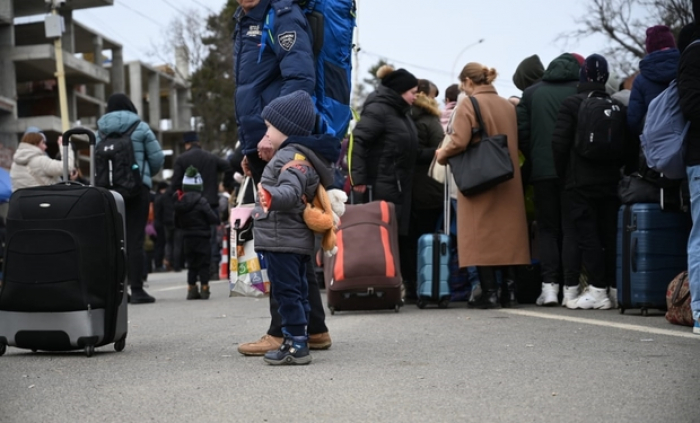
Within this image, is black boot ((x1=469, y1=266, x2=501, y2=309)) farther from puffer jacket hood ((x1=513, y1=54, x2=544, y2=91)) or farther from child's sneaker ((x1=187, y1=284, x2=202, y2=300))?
child's sneaker ((x1=187, y1=284, x2=202, y2=300))

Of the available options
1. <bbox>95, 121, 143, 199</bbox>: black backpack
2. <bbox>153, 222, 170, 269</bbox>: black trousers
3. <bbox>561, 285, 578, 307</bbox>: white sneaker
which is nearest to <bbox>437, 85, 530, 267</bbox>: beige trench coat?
<bbox>561, 285, 578, 307</bbox>: white sneaker

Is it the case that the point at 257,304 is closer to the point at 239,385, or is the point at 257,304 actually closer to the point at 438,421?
the point at 239,385

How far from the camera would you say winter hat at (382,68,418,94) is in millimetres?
10867

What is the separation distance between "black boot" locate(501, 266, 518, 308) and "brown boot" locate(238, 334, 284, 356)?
13.7 feet

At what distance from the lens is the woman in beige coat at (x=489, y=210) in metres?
10.3

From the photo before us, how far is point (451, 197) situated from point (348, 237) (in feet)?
6.42

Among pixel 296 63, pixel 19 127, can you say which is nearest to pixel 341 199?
pixel 296 63

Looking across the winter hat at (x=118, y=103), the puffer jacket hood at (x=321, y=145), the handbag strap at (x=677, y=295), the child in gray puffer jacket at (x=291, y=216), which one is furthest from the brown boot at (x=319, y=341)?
the winter hat at (x=118, y=103)

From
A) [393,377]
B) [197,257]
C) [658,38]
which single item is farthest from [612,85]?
[393,377]

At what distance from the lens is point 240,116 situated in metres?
6.78

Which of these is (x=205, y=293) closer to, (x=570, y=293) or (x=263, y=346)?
(x=570, y=293)

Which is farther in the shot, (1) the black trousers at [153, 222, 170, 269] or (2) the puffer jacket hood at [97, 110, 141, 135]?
(1) the black trousers at [153, 222, 170, 269]

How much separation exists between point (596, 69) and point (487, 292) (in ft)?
7.02

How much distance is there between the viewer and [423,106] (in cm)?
1186
